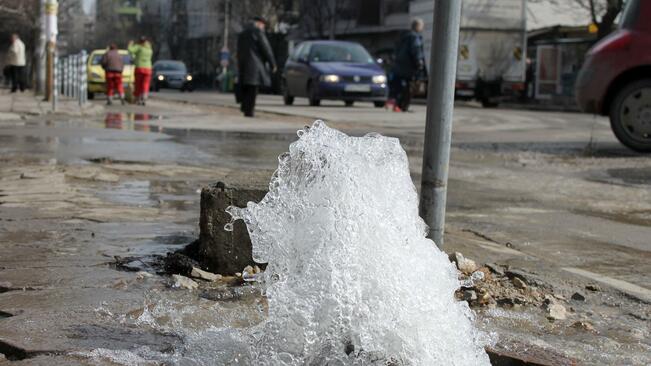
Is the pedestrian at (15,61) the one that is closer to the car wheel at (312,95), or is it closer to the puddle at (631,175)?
the car wheel at (312,95)

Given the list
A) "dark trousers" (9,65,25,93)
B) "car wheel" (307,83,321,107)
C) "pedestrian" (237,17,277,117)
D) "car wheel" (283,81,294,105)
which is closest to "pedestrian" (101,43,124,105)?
"car wheel" (283,81,294,105)

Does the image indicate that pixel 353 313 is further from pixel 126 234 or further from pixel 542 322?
pixel 126 234

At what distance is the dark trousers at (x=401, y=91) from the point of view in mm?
22484

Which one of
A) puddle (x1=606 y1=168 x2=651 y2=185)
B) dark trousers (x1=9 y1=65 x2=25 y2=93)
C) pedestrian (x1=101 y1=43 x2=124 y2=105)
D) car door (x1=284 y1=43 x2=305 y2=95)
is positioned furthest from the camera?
dark trousers (x1=9 y1=65 x2=25 y2=93)

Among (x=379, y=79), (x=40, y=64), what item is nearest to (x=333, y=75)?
(x=379, y=79)

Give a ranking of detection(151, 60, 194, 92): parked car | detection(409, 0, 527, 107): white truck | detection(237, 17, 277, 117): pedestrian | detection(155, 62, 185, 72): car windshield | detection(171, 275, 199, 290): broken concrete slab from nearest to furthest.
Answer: detection(171, 275, 199, 290): broken concrete slab
detection(237, 17, 277, 117): pedestrian
detection(409, 0, 527, 107): white truck
detection(151, 60, 194, 92): parked car
detection(155, 62, 185, 72): car windshield

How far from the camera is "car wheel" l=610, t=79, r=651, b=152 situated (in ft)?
41.8

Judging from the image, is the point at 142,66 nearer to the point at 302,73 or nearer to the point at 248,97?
the point at 302,73

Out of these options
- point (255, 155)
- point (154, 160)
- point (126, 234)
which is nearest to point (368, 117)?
point (255, 155)

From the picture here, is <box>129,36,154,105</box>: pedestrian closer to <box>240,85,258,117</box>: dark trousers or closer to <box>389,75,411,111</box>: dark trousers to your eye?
<box>389,75,411,111</box>: dark trousers

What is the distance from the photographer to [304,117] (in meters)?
20.1

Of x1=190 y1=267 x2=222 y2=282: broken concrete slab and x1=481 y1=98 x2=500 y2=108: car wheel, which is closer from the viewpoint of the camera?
x1=190 y1=267 x2=222 y2=282: broken concrete slab

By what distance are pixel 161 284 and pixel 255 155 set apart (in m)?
6.74

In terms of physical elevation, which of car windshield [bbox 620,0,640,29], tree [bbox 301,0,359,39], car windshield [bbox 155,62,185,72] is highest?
tree [bbox 301,0,359,39]
